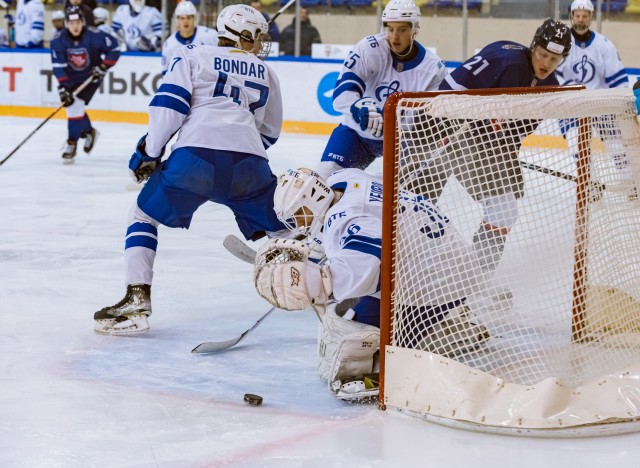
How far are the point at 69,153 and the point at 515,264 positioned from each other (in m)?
4.95

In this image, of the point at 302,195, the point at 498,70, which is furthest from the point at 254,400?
the point at 498,70

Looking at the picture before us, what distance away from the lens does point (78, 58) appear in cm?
796

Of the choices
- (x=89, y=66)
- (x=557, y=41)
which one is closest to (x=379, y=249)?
(x=557, y=41)

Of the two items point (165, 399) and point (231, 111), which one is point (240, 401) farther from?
point (231, 111)

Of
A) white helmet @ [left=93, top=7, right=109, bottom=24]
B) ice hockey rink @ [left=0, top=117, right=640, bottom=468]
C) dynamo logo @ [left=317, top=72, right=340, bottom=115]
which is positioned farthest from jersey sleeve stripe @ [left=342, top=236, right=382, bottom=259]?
white helmet @ [left=93, top=7, right=109, bottom=24]

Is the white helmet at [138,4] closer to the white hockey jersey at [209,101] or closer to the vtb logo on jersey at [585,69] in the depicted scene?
the vtb logo on jersey at [585,69]

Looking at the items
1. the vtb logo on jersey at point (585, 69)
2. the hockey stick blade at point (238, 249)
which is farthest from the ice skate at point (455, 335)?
the vtb logo on jersey at point (585, 69)

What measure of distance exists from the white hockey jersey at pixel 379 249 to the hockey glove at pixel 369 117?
3.42ft

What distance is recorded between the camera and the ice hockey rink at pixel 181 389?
2127 millimetres

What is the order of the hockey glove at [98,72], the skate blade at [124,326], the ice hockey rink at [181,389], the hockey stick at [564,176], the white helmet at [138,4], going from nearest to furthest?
the ice hockey rink at [181,389] → the hockey stick at [564,176] → the skate blade at [124,326] → the hockey glove at [98,72] → the white helmet at [138,4]

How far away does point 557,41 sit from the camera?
10.7ft

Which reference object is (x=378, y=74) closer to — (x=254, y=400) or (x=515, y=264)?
(x=515, y=264)

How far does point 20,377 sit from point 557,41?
6.03 ft

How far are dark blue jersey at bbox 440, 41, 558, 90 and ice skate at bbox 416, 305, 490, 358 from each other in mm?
1072
